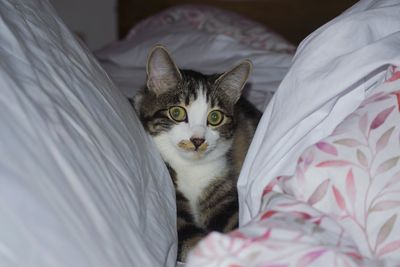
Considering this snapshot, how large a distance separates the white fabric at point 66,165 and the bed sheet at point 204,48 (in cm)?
89

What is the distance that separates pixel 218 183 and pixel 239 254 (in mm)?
749

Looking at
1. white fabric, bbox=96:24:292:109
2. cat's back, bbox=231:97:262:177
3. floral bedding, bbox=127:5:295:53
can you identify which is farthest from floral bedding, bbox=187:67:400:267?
floral bedding, bbox=127:5:295:53

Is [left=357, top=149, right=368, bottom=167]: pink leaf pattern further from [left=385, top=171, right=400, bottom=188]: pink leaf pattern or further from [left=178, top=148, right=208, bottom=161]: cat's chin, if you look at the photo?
[left=178, top=148, right=208, bottom=161]: cat's chin

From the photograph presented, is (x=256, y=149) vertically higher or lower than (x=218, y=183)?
higher

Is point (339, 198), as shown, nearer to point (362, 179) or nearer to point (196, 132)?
point (362, 179)

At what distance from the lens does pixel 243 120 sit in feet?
A: 4.75

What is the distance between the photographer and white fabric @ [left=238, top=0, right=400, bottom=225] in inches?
32.8

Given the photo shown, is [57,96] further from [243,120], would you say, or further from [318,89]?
[243,120]

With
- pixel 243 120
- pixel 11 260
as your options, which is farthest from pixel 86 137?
pixel 243 120

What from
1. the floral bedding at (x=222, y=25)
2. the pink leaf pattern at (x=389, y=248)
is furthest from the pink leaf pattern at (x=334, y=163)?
the floral bedding at (x=222, y=25)

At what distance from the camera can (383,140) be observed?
719mm

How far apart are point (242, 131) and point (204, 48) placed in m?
0.76

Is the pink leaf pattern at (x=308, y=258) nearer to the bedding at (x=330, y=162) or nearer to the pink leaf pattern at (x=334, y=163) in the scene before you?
the bedding at (x=330, y=162)

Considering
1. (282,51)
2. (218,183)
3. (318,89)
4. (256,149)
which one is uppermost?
(318,89)
